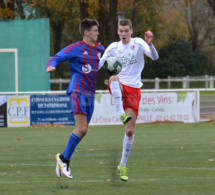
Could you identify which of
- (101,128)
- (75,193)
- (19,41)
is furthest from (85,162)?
(19,41)

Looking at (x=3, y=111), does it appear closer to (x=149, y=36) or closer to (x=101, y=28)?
(x=101, y=28)

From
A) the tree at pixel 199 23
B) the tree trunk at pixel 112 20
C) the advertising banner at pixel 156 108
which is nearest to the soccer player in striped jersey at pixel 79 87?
the advertising banner at pixel 156 108

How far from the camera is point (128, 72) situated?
8.88 meters

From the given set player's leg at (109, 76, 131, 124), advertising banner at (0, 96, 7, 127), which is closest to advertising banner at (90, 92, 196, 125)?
advertising banner at (0, 96, 7, 127)

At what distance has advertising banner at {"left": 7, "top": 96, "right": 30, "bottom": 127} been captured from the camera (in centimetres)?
1973

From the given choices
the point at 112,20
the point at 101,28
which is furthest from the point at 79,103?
the point at 101,28

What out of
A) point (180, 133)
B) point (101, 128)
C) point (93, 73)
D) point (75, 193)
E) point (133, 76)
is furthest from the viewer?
point (101, 128)

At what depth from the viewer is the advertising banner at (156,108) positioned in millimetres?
20359

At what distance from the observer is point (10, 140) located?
15.4m

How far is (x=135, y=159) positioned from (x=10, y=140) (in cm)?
545

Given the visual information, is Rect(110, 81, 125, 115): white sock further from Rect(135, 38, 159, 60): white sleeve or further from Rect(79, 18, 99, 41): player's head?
Rect(79, 18, 99, 41): player's head

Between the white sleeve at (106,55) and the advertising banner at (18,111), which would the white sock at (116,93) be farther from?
the advertising banner at (18,111)

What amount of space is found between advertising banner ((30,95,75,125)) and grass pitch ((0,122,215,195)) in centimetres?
259

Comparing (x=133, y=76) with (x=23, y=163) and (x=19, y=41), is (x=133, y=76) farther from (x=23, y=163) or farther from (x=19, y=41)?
(x=19, y=41)
